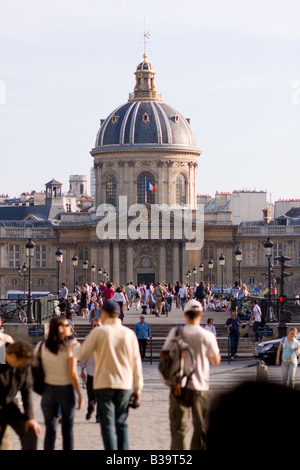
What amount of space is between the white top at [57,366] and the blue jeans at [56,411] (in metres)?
0.07

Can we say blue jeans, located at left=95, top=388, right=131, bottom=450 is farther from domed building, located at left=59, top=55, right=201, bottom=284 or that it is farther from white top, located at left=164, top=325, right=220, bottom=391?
domed building, located at left=59, top=55, right=201, bottom=284

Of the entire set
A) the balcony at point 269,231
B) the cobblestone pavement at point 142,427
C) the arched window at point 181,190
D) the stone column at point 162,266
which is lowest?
the cobblestone pavement at point 142,427

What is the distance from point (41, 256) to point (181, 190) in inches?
561

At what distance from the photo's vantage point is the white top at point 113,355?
12.2 meters

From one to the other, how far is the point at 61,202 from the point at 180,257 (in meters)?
27.6

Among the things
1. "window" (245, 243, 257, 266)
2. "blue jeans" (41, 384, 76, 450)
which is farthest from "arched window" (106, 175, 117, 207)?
"blue jeans" (41, 384, 76, 450)

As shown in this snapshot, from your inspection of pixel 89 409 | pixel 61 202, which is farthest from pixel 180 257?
pixel 89 409

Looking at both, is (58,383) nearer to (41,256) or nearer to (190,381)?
(190,381)

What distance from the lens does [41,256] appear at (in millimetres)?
106562

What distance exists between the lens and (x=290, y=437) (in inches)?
285

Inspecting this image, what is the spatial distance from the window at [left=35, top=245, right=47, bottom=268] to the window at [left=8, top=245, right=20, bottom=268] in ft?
5.84

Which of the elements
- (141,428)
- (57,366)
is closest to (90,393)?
(141,428)

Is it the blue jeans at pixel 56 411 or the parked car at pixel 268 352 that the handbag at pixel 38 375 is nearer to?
the blue jeans at pixel 56 411

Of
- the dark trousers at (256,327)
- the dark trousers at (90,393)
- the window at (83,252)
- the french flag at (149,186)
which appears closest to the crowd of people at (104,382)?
the dark trousers at (90,393)
